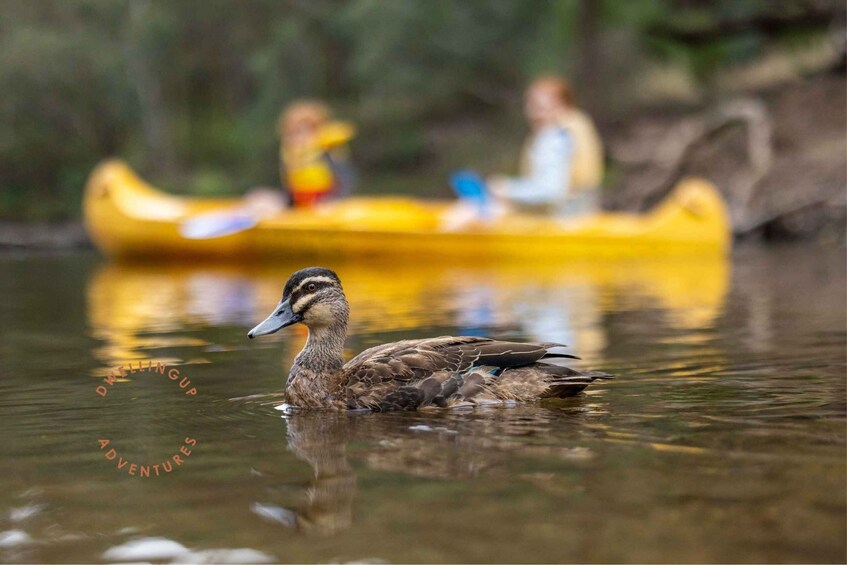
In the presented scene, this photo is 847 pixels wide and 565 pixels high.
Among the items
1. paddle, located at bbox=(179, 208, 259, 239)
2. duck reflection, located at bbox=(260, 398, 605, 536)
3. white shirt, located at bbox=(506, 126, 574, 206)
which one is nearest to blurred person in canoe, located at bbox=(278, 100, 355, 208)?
paddle, located at bbox=(179, 208, 259, 239)

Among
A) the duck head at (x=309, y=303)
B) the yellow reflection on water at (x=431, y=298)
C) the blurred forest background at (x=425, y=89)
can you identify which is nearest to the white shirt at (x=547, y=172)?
the yellow reflection on water at (x=431, y=298)

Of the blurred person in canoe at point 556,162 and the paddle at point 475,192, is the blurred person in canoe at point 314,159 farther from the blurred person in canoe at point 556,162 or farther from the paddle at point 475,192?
the blurred person in canoe at point 556,162

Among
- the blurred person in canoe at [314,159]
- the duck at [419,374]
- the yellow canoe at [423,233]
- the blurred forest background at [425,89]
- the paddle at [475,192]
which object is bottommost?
the duck at [419,374]

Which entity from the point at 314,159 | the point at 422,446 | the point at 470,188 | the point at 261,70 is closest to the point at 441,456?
the point at 422,446

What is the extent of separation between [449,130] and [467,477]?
25.7 metres

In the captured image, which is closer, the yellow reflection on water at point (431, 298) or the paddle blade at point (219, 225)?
the yellow reflection on water at point (431, 298)

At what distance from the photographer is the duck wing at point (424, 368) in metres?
5.33

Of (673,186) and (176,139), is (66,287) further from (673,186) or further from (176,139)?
(176,139)

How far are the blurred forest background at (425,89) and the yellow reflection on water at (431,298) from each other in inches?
232

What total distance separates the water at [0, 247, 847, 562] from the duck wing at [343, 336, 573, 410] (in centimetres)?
12

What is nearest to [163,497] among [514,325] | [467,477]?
[467,477]

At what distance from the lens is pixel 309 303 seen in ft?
18.6

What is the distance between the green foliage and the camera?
2441 cm

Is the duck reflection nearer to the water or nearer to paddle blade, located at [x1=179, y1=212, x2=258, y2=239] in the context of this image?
the water
